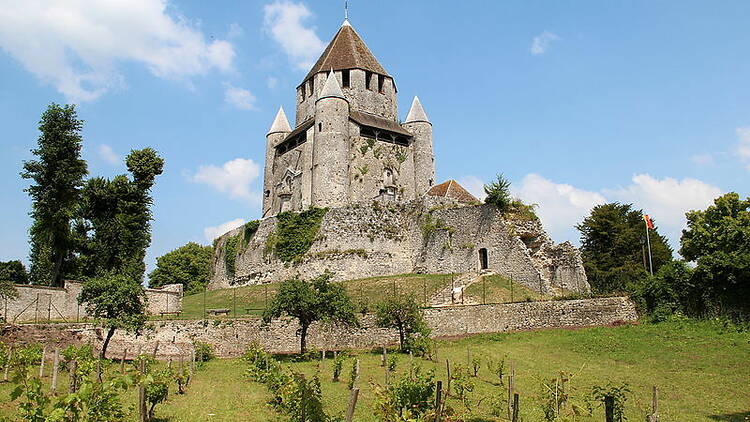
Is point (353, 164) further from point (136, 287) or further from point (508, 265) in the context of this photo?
point (136, 287)

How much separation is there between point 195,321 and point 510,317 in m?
14.4

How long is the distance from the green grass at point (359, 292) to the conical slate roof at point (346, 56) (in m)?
21.9

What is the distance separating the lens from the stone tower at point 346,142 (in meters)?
44.9

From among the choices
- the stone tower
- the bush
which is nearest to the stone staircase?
the bush

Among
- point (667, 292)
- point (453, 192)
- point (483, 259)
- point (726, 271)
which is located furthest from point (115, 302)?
point (453, 192)

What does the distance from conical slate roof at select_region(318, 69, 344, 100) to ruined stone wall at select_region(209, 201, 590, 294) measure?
1030cm

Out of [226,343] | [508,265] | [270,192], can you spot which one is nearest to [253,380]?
[226,343]

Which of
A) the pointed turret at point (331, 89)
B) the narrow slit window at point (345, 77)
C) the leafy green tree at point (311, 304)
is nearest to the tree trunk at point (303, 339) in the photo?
the leafy green tree at point (311, 304)

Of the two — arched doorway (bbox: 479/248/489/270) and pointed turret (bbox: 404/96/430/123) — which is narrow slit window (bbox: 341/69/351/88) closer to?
pointed turret (bbox: 404/96/430/123)

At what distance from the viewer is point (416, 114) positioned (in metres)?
51.3

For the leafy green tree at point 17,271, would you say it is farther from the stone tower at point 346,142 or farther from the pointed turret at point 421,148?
the pointed turret at point 421,148

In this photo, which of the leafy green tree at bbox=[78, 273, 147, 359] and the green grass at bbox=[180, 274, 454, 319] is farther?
the green grass at bbox=[180, 274, 454, 319]

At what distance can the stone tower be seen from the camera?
44.9 m

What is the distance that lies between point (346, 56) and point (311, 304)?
110ft
